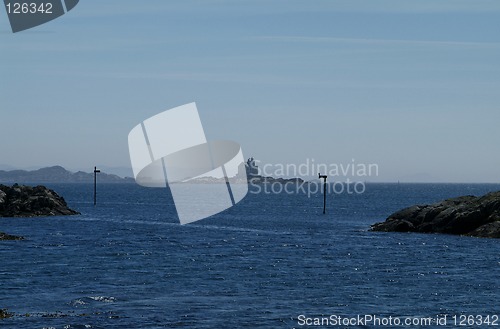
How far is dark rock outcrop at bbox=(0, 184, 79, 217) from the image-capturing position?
135125mm

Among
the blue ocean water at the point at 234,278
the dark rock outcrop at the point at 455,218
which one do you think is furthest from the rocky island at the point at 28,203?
the dark rock outcrop at the point at 455,218

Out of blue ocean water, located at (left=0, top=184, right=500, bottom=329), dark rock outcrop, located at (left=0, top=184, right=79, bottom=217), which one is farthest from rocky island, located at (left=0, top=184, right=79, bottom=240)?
blue ocean water, located at (left=0, top=184, right=500, bottom=329)

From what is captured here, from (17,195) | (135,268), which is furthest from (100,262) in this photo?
(17,195)

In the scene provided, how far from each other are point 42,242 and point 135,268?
84.9 ft

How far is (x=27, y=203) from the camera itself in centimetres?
13712

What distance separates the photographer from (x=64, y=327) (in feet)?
131

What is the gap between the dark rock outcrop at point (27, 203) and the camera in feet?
443

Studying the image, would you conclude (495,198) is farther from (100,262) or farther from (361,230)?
(100,262)

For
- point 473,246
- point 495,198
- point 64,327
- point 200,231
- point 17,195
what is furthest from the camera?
point 17,195

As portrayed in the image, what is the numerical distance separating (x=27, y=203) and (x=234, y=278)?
283 ft

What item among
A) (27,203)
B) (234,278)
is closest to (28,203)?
(27,203)

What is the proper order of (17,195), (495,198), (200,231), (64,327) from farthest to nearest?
(17,195)
(200,231)
(495,198)
(64,327)

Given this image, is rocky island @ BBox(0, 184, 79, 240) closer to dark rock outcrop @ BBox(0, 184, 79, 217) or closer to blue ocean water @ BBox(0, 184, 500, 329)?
dark rock outcrop @ BBox(0, 184, 79, 217)

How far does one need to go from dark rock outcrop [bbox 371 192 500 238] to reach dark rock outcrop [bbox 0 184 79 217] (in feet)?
202
